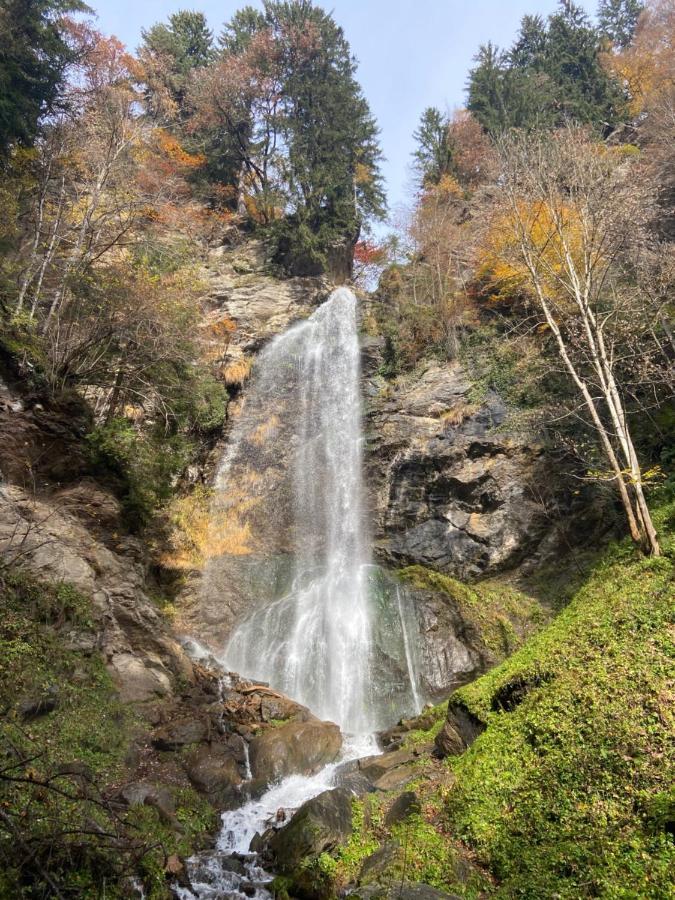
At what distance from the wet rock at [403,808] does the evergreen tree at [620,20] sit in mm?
40330

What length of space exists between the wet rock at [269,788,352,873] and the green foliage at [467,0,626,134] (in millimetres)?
27756

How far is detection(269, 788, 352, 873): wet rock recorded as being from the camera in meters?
5.47

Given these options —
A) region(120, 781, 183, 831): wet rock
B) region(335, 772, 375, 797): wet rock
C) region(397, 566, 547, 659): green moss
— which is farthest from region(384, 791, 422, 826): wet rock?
region(397, 566, 547, 659): green moss

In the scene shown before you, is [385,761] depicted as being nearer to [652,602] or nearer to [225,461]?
[652,602]

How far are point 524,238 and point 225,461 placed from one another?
37.0 feet

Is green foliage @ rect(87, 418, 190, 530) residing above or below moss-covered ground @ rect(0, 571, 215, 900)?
above

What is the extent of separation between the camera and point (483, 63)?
28.0 metres

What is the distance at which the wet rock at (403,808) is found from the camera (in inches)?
223

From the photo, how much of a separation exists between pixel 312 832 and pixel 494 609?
6987 mm

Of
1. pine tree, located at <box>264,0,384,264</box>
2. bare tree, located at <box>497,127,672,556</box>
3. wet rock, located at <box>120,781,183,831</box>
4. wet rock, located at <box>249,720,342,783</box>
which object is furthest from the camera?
pine tree, located at <box>264,0,384,264</box>

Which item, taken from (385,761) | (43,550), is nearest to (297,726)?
(385,761)

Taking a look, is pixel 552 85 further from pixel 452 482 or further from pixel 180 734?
pixel 180 734

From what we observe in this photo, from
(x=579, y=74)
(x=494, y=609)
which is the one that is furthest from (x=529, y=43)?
(x=494, y=609)

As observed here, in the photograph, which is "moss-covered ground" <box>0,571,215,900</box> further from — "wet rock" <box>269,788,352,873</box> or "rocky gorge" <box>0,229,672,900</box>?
"wet rock" <box>269,788,352,873</box>
